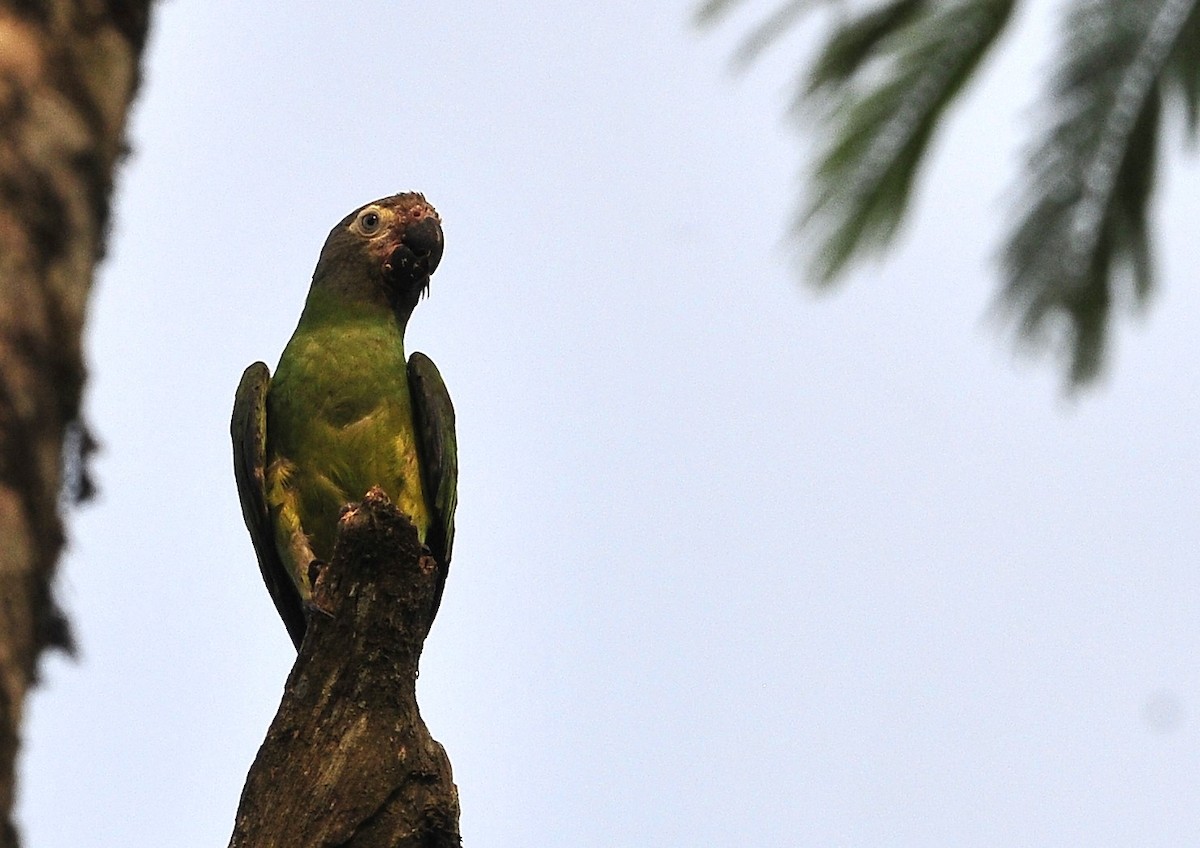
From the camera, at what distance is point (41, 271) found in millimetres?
1456

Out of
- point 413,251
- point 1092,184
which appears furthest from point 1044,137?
point 413,251

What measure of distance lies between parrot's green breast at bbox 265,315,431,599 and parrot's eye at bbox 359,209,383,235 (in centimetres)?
67

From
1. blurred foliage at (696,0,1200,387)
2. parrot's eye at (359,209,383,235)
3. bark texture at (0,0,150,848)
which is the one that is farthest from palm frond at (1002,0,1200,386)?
parrot's eye at (359,209,383,235)

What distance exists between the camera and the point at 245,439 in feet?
23.0

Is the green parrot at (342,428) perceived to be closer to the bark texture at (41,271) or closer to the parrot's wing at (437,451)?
the parrot's wing at (437,451)

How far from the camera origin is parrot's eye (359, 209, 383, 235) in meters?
7.75

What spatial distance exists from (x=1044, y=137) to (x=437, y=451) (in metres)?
5.00

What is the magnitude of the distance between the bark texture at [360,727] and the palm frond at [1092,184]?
291cm

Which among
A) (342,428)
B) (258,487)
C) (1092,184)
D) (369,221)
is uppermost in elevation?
(369,221)

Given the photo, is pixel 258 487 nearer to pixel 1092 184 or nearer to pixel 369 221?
pixel 369 221

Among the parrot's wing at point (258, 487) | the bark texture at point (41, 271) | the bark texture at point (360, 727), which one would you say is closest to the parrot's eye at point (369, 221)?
the parrot's wing at point (258, 487)

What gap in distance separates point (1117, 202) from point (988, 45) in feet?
1.05

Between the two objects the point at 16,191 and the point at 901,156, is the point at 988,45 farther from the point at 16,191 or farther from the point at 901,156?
the point at 16,191

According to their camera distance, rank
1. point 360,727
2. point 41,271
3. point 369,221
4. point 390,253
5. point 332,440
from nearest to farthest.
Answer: point 41,271 → point 360,727 → point 332,440 → point 390,253 → point 369,221
